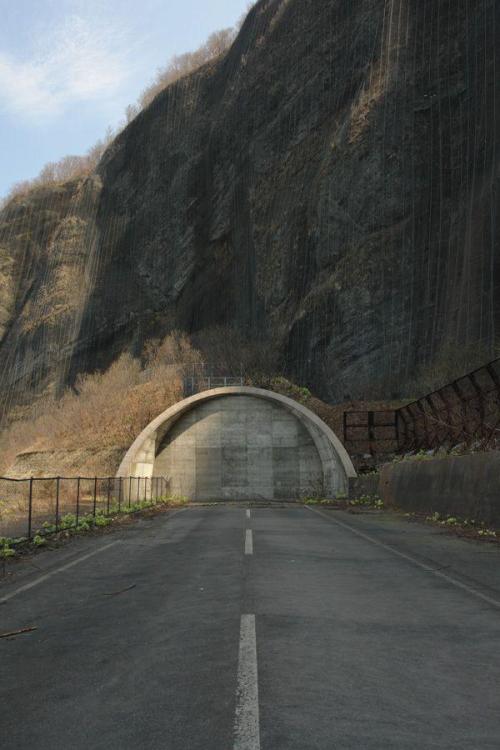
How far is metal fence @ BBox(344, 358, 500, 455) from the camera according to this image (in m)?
17.4

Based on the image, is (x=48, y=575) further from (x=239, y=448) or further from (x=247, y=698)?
(x=239, y=448)

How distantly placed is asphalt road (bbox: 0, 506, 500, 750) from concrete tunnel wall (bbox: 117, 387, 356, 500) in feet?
99.5

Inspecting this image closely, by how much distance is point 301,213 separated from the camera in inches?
2202

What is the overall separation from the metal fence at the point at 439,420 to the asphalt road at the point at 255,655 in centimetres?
827

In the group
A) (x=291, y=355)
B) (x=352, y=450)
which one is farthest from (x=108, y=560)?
(x=291, y=355)

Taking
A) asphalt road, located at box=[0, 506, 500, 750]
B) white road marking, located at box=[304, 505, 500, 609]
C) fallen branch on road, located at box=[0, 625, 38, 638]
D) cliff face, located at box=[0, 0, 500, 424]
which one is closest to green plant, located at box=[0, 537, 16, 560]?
asphalt road, located at box=[0, 506, 500, 750]

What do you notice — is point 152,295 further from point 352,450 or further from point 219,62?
Answer: point 352,450

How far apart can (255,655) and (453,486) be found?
12.4 meters

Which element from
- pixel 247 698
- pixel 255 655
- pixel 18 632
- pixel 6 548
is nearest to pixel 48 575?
pixel 6 548

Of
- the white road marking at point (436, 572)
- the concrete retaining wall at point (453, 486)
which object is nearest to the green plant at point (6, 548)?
the white road marking at point (436, 572)

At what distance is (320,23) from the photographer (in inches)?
2408

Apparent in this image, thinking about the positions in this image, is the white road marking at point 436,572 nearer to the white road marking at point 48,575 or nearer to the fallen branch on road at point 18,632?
the fallen branch on road at point 18,632

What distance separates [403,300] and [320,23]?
116 ft

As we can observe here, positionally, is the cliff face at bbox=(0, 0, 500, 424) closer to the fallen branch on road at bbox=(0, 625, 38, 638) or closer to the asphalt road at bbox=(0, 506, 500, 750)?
the asphalt road at bbox=(0, 506, 500, 750)
